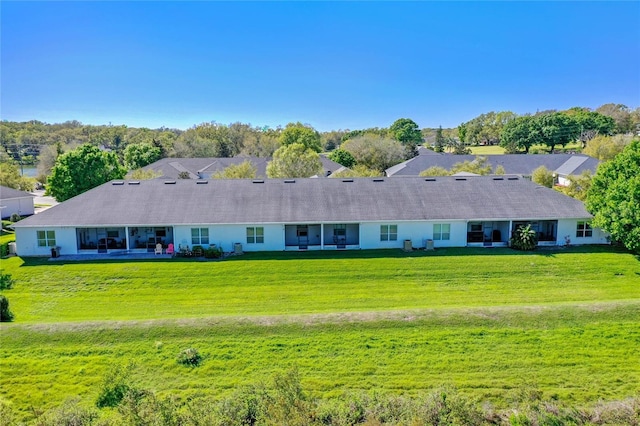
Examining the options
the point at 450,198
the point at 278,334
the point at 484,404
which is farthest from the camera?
the point at 450,198

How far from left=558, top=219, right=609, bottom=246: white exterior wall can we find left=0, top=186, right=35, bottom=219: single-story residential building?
44605mm

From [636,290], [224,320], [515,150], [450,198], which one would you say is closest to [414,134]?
[515,150]

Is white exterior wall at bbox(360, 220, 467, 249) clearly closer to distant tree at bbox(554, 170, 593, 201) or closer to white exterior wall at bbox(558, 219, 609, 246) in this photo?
white exterior wall at bbox(558, 219, 609, 246)

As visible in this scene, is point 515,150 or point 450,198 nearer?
point 450,198

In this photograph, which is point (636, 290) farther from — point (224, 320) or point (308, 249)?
point (224, 320)

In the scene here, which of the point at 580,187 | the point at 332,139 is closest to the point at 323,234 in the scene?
the point at 580,187

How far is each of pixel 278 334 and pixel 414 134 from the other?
110 meters

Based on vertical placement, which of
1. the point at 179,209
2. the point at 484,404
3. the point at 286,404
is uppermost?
the point at 179,209

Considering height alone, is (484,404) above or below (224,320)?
below

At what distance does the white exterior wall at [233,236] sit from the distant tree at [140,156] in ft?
161

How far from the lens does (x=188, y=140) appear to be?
308ft

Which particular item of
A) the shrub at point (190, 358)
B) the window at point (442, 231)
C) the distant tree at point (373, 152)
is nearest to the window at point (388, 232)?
the window at point (442, 231)

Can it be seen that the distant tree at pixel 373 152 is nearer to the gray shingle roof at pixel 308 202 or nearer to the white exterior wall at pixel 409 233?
the gray shingle roof at pixel 308 202

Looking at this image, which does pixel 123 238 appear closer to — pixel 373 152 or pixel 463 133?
pixel 373 152
